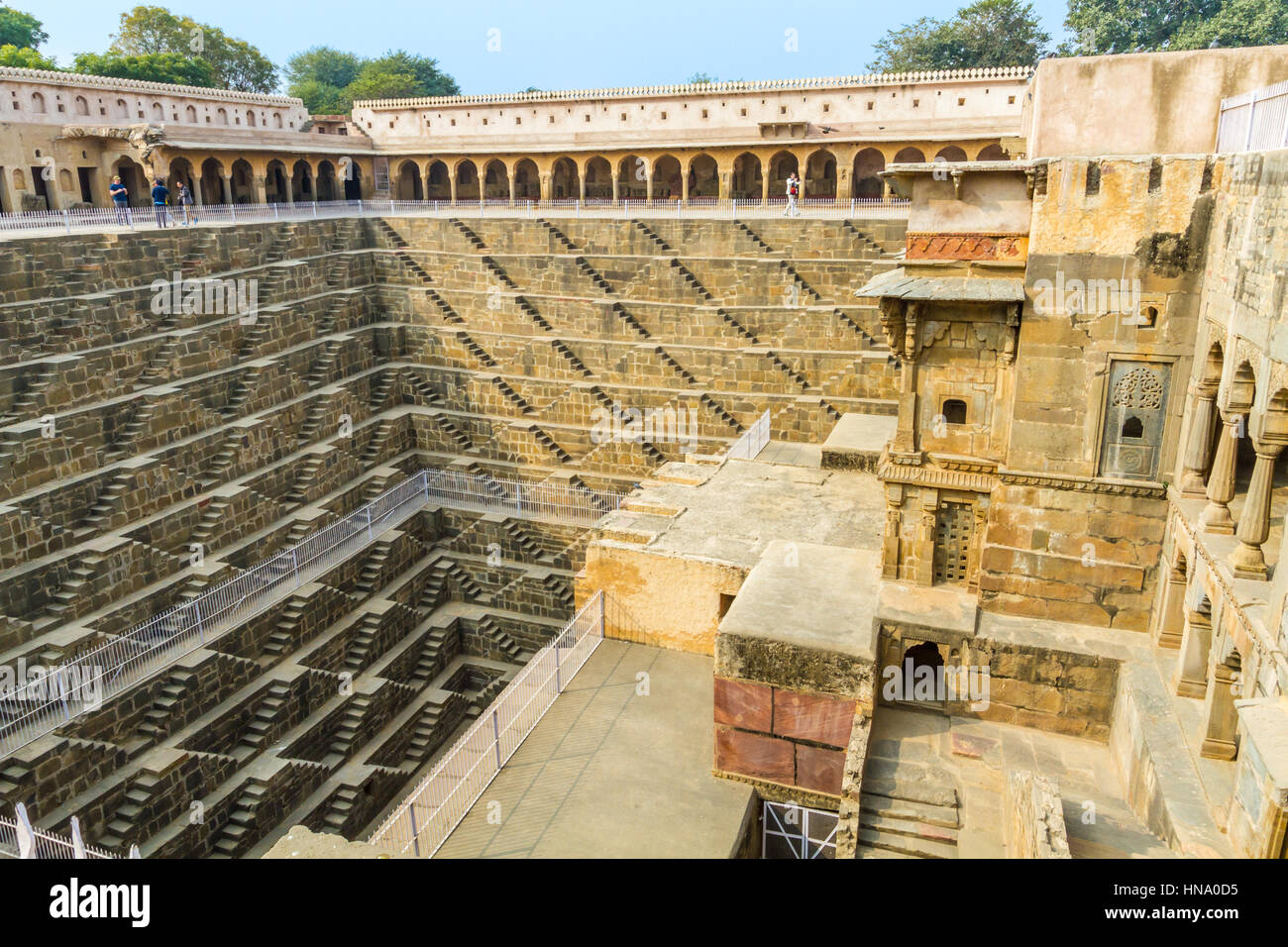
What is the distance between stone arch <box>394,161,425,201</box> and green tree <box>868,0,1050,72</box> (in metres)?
27.4

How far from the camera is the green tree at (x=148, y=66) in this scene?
45.2 m

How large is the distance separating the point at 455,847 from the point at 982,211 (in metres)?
9.97

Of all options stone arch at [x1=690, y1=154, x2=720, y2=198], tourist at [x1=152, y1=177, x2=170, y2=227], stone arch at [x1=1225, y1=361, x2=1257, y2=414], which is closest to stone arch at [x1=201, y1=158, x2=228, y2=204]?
tourist at [x1=152, y1=177, x2=170, y2=227]

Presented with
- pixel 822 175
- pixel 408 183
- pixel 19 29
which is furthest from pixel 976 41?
pixel 19 29

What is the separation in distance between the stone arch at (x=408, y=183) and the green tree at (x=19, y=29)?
1138 inches

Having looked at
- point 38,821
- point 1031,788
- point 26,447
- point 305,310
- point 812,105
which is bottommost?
point 38,821

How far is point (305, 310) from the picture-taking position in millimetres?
23594

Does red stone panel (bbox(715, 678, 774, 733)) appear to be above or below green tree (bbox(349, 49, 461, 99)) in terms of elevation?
below

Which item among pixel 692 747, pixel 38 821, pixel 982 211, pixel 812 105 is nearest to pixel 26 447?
pixel 38 821

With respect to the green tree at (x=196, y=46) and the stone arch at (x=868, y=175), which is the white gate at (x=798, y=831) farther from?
the green tree at (x=196, y=46)

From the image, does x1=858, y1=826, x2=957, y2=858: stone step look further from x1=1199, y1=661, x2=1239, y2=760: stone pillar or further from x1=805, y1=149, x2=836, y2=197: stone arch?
x1=805, y1=149, x2=836, y2=197: stone arch

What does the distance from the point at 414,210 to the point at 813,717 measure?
1013 inches

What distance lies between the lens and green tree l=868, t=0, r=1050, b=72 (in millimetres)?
49406

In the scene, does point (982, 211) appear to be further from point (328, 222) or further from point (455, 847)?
point (328, 222)
